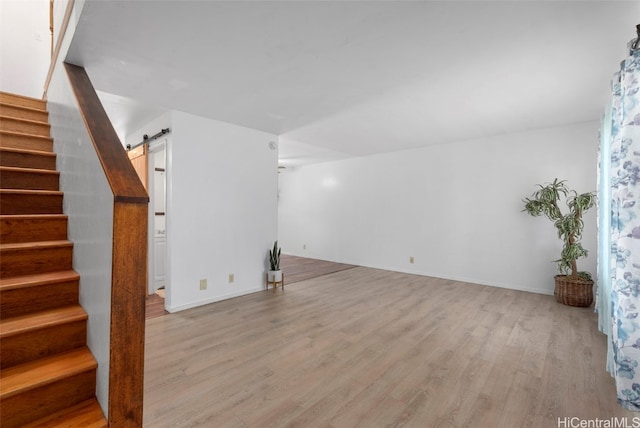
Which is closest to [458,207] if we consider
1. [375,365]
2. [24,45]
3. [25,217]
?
[375,365]

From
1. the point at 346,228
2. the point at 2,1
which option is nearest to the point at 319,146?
the point at 346,228

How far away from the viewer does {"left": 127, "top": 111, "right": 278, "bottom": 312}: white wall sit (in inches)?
132

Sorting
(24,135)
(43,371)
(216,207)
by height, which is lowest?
(43,371)

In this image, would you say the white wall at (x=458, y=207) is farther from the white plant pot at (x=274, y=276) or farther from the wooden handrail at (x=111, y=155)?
the wooden handrail at (x=111, y=155)

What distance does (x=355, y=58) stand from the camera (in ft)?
7.27

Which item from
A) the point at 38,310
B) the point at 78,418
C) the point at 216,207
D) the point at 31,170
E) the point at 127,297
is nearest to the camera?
the point at 127,297

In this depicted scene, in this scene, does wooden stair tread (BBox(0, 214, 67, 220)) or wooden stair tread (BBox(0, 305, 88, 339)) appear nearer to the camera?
wooden stair tread (BBox(0, 305, 88, 339))

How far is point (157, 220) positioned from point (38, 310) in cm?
325

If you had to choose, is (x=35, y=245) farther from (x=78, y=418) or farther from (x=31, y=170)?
(x=78, y=418)

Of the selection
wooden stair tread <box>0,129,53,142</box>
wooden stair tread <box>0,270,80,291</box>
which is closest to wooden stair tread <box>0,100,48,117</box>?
wooden stair tread <box>0,129,53,142</box>

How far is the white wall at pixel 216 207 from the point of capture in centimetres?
335

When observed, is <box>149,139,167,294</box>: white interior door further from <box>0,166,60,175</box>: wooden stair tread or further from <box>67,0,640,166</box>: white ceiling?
<box>0,166,60,175</box>: wooden stair tread

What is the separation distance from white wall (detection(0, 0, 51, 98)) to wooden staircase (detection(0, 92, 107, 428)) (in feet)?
7.12

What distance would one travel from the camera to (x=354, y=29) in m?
1.86
